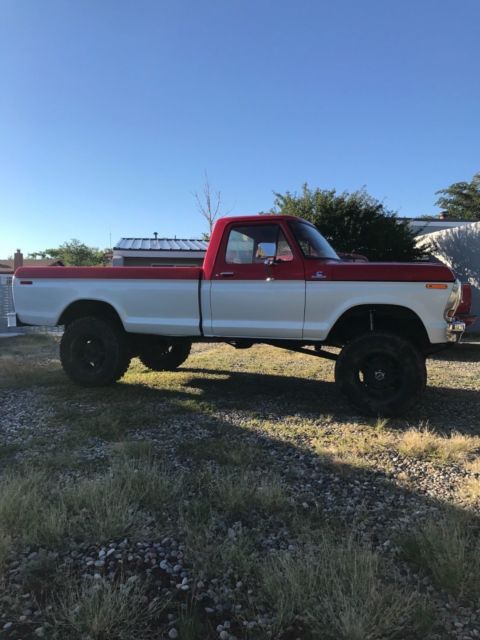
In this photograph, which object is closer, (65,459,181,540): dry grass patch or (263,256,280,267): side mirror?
(65,459,181,540): dry grass patch

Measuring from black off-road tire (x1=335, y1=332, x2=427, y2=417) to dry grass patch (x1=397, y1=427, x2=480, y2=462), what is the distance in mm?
721

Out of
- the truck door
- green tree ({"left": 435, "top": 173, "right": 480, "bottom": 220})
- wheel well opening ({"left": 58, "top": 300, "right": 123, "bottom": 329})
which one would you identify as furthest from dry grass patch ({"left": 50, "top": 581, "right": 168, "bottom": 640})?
green tree ({"left": 435, "top": 173, "right": 480, "bottom": 220})

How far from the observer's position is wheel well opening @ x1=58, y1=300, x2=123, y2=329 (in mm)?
6695

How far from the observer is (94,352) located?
676cm

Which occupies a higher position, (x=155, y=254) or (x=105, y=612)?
(x=155, y=254)

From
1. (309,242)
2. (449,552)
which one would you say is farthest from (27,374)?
(449,552)

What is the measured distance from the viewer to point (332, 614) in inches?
90.4

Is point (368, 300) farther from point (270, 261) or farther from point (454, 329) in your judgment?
point (270, 261)

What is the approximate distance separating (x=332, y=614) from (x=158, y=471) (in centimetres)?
190

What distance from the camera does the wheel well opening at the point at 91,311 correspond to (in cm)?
670

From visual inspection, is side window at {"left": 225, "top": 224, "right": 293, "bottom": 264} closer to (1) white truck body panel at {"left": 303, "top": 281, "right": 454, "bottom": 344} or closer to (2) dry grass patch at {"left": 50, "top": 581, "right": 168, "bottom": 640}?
(1) white truck body panel at {"left": 303, "top": 281, "right": 454, "bottom": 344}

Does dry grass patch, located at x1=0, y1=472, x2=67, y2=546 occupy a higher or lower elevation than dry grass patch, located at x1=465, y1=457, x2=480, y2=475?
higher

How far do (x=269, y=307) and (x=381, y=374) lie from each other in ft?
4.77

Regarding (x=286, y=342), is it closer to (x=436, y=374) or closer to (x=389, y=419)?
(x=389, y=419)
